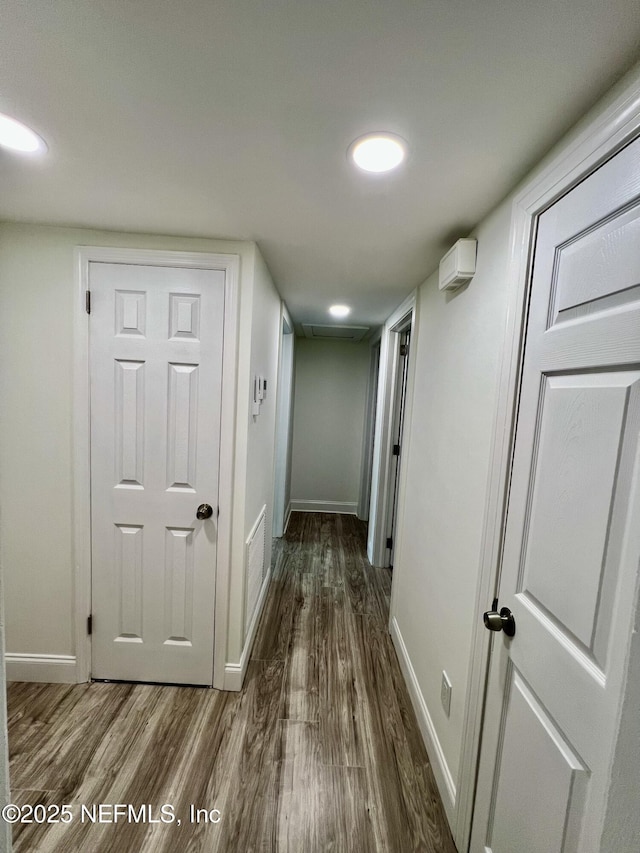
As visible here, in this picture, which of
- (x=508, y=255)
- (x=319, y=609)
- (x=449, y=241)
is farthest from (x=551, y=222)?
(x=319, y=609)

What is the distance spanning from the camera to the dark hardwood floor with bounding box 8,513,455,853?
1.21m

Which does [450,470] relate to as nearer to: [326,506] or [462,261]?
[462,261]

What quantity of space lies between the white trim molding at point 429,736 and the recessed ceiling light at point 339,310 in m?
2.38

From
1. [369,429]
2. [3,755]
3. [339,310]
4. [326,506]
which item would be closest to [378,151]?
[3,755]

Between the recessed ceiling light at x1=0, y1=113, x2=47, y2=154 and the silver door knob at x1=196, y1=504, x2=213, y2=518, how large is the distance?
144 centimetres

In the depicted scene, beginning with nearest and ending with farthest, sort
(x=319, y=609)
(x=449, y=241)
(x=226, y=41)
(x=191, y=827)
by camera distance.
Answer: (x=226, y=41), (x=191, y=827), (x=449, y=241), (x=319, y=609)

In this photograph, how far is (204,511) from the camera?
1738 millimetres

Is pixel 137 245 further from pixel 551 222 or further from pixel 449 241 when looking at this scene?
pixel 551 222

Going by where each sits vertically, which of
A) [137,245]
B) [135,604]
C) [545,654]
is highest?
[137,245]

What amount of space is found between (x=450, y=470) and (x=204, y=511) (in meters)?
1.18

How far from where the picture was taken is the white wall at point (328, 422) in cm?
461

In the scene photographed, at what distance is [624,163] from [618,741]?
1075 mm

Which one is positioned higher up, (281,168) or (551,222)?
(281,168)

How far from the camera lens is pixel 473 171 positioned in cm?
105
